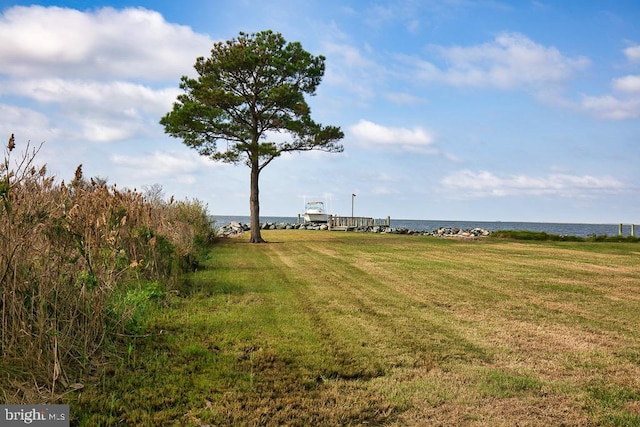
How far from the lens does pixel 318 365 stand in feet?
15.0

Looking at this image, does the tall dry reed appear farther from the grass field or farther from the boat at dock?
the boat at dock

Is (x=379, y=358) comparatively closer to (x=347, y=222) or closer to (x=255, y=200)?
(x=255, y=200)

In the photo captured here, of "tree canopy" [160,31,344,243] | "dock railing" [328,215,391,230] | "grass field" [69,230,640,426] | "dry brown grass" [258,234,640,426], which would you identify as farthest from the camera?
"dock railing" [328,215,391,230]

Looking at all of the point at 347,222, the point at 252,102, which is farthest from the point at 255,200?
the point at 347,222

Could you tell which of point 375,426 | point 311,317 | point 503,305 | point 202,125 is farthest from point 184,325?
point 202,125

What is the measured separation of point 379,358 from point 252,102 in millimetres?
20265

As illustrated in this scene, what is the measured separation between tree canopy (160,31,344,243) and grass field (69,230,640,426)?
1424 cm

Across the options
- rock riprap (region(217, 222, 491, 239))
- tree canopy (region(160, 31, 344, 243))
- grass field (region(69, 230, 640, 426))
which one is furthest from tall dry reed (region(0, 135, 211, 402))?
rock riprap (region(217, 222, 491, 239))

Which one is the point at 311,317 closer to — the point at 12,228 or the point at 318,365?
the point at 318,365

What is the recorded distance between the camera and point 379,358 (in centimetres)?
486

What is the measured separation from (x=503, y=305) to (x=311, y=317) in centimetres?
316

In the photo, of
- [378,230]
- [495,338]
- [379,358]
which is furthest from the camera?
[378,230]

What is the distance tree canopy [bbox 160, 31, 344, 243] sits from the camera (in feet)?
72.5

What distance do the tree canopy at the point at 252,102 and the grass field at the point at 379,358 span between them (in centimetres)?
1424
